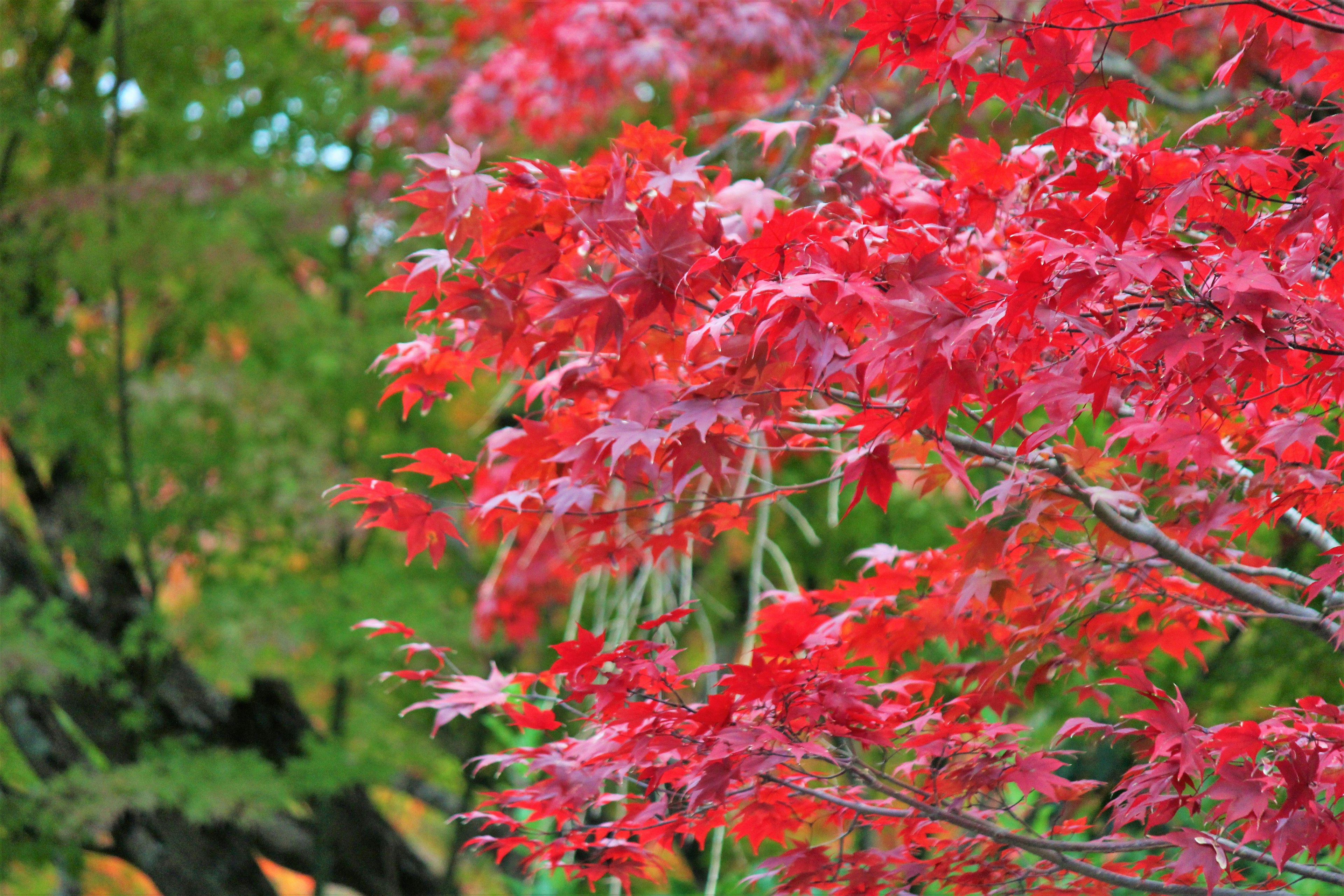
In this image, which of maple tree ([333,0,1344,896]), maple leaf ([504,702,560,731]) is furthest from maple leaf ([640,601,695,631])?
maple leaf ([504,702,560,731])

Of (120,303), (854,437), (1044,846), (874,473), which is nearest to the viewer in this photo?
(874,473)

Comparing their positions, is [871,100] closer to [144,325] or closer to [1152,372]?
[1152,372]

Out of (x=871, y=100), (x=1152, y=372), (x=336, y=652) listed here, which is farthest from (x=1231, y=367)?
(x=336, y=652)

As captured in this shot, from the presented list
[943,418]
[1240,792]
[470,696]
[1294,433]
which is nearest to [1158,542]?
[1294,433]

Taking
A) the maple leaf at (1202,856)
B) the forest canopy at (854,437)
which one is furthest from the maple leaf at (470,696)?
the maple leaf at (1202,856)

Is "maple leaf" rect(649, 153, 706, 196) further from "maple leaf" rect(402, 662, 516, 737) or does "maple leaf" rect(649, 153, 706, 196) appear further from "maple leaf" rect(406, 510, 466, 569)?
"maple leaf" rect(402, 662, 516, 737)

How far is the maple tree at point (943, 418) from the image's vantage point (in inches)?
64.0

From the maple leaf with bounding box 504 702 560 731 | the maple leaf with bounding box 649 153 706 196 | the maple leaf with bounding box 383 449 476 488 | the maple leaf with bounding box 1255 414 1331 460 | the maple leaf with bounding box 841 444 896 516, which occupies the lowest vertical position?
the maple leaf with bounding box 504 702 560 731

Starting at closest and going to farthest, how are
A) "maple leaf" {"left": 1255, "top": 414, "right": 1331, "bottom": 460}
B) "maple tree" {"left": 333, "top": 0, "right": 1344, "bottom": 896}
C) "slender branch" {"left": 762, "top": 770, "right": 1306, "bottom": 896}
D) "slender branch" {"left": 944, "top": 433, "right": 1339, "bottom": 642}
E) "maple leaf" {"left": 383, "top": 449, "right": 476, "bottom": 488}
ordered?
"maple tree" {"left": 333, "top": 0, "right": 1344, "bottom": 896}
"maple leaf" {"left": 1255, "top": 414, "right": 1331, "bottom": 460}
"slender branch" {"left": 762, "top": 770, "right": 1306, "bottom": 896}
"slender branch" {"left": 944, "top": 433, "right": 1339, "bottom": 642}
"maple leaf" {"left": 383, "top": 449, "right": 476, "bottom": 488}

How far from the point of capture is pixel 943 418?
1.55 metres

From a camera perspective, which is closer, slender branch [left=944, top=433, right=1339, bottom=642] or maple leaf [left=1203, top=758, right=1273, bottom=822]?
maple leaf [left=1203, top=758, right=1273, bottom=822]

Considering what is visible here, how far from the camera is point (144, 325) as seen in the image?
6.18 meters

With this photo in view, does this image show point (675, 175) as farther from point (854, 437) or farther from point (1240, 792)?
point (1240, 792)

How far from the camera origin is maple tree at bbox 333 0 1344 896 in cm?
162
